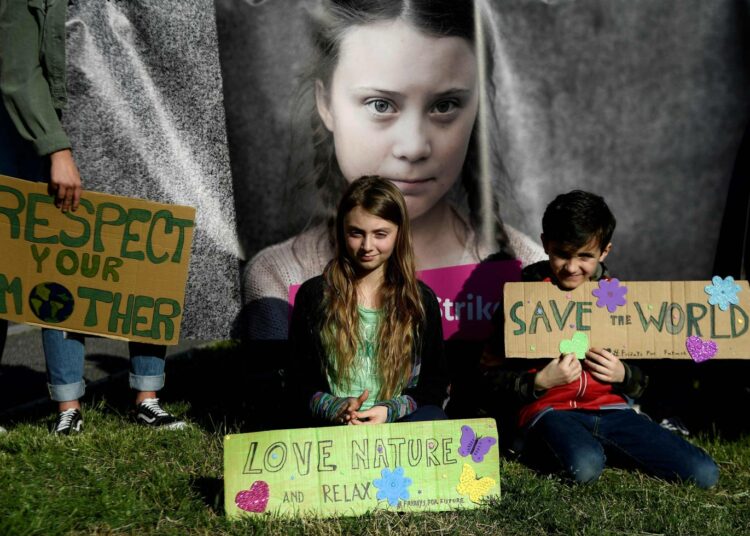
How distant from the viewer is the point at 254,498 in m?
2.57

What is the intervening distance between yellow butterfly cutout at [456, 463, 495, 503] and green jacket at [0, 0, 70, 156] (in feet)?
6.46

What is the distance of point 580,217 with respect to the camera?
10.0ft

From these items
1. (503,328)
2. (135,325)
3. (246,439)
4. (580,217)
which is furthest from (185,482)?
(580,217)

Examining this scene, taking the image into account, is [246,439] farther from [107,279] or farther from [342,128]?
[342,128]

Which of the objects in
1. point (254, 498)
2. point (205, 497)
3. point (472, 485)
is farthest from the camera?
point (205, 497)

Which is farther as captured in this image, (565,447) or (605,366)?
(605,366)

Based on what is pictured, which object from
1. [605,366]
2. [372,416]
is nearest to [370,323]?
[372,416]

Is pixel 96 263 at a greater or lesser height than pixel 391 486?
greater

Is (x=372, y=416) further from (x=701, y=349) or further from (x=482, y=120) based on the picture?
(x=482, y=120)

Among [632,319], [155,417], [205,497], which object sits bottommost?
[205,497]

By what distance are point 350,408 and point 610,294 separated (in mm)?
1114

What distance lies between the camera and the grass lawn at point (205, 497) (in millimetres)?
2535

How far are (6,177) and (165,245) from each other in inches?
25.8

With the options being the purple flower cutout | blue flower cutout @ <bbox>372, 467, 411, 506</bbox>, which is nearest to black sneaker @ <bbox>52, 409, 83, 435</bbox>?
blue flower cutout @ <bbox>372, 467, 411, 506</bbox>
